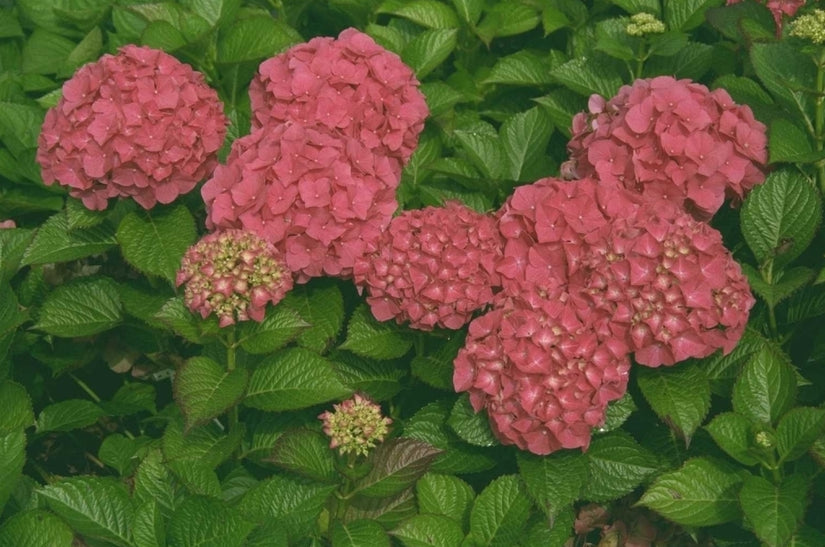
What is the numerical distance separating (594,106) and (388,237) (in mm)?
730

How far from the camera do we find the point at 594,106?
126 inches

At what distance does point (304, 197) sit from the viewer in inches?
110

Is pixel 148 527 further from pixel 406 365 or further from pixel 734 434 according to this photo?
pixel 734 434

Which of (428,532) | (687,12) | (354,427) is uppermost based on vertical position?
(687,12)

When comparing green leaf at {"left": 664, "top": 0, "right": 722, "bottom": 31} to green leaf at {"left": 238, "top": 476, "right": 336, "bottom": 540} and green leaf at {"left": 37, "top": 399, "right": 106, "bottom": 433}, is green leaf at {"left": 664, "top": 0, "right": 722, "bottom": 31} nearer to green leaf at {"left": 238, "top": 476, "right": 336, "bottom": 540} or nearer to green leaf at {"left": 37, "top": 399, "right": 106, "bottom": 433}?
green leaf at {"left": 238, "top": 476, "right": 336, "bottom": 540}

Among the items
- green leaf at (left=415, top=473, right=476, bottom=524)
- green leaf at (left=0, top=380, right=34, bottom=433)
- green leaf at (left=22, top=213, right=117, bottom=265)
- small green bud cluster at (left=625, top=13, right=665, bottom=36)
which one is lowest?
green leaf at (left=0, top=380, right=34, bottom=433)

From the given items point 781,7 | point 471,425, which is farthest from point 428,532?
point 781,7

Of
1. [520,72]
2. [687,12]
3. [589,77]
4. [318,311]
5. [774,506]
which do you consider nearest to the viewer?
[774,506]

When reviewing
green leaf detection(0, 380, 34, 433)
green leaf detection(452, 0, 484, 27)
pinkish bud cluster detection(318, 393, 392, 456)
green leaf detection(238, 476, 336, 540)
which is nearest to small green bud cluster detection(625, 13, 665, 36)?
green leaf detection(452, 0, 484, 27)

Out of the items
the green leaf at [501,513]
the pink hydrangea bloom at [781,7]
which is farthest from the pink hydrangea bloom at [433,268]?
the pink hydrangea bloom at [781,7]

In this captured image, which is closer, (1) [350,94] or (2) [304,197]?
(2) [304,197]

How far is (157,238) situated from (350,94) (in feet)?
2.05

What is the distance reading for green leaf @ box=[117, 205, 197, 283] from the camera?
3043 mm

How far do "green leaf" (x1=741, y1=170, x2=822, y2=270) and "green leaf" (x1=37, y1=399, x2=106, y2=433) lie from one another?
179 cm
